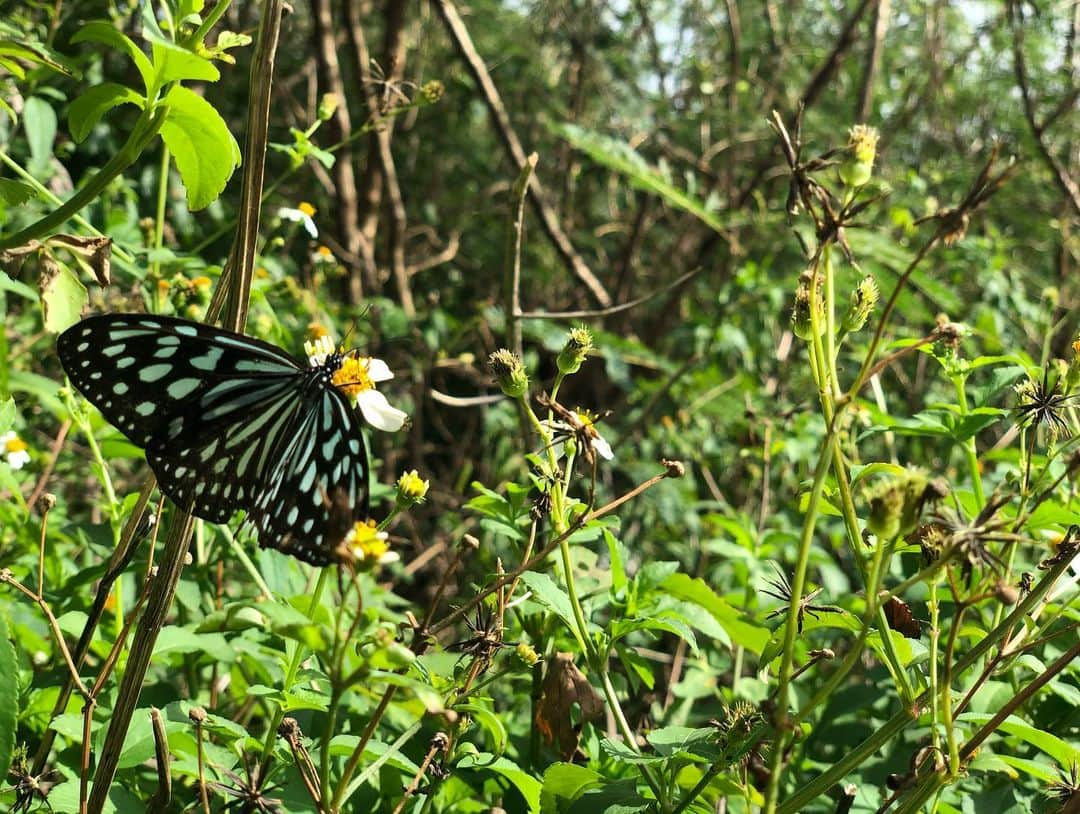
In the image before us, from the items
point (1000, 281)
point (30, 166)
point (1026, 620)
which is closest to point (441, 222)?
point (1000, 281)

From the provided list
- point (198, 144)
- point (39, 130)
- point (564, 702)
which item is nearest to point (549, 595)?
point (564, 702)

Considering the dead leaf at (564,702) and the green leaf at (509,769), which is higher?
the dead leaf at (564,702)

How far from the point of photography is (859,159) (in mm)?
702

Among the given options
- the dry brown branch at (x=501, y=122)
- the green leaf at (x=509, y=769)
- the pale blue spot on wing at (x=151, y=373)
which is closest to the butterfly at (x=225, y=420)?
the pale blue spot on wing at (x=151, y=373)

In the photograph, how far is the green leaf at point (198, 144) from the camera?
2.36 ft

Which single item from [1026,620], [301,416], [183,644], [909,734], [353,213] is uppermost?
[353,213]

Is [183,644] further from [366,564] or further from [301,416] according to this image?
[366,564]

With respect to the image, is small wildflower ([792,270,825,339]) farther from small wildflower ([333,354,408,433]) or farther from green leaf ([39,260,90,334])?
green leaf ([39,260,90,334])

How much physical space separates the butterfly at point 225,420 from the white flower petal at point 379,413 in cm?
2

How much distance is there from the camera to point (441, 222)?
414cm

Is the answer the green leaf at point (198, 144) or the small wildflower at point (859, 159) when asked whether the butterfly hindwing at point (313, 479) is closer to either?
the green leaf at point (198, 144)

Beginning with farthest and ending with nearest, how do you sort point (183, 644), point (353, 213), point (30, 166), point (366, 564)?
point (353, 213) < point (30, 166) < point (183, 644) < point (366, 564)

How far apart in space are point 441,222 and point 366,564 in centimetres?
367

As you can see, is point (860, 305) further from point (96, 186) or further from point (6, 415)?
point (6, 415)
